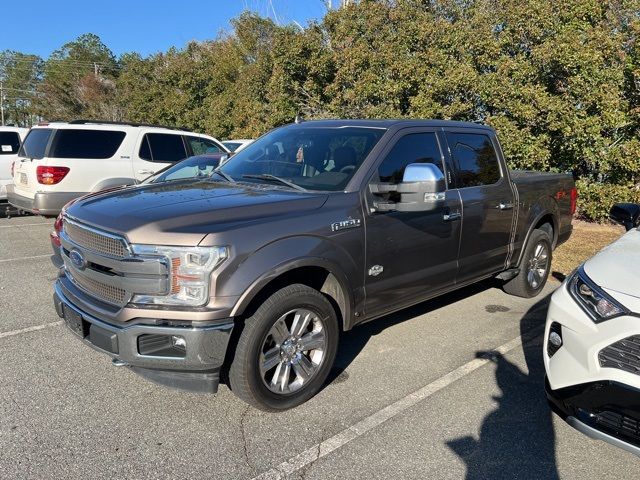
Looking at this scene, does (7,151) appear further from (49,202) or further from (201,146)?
(201,146)

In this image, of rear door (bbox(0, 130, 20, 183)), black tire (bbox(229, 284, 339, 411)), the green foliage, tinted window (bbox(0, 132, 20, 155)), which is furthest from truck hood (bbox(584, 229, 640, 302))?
tinted window (bbox(0, 132, 20, 155))

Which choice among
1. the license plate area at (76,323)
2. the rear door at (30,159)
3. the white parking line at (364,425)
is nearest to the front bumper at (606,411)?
the white parking line at (364,425)

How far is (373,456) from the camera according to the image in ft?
9.17

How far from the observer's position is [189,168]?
698 centimetres

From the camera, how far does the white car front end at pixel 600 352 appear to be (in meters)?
2.43

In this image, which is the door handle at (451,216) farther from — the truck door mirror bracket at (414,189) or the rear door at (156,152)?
the rear door at (156,152)

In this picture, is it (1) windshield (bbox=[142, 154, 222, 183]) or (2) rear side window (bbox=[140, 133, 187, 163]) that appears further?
(2) rear side window (bbox=[140, 133, 187, 163])

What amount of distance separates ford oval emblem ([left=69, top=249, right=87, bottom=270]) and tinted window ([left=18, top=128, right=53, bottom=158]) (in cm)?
566

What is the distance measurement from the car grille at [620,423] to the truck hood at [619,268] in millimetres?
556

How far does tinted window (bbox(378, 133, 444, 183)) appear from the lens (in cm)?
380

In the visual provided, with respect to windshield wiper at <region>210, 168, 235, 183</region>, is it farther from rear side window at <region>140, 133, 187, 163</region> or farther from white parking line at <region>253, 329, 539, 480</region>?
rear side window at <region>140, 133, 187, 163</region>

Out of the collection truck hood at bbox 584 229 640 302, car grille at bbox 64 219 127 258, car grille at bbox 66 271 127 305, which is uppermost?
car grille at bbox 64 219 127 258

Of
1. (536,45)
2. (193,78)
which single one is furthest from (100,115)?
(536,45)

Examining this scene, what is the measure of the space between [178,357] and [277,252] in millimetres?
817
